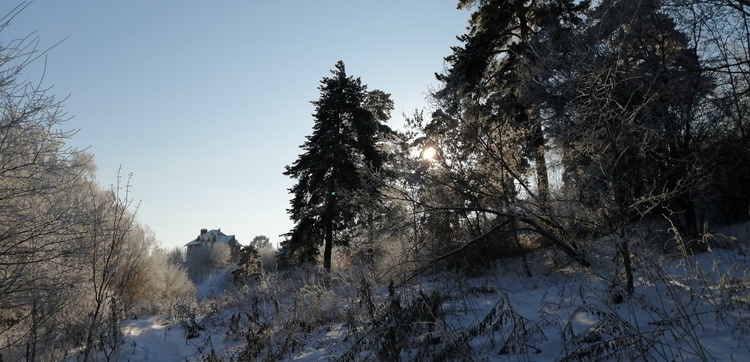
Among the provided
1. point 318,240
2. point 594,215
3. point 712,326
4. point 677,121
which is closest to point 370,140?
point 318,240

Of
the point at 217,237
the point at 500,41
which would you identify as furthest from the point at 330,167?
the point at 217,237

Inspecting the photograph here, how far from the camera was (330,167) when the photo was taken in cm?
2089

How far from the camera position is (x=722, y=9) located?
8305mm

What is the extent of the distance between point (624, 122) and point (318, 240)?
16.5 metres

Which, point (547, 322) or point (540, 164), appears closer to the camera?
point (547, 322)

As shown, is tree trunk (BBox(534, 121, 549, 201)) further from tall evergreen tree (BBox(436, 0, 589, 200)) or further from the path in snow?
the path in snow

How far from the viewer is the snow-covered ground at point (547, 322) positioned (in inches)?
154

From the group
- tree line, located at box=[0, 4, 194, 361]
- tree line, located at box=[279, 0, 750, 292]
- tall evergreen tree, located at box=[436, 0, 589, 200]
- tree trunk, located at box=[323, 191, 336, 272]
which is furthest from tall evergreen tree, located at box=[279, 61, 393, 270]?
tree line, located at box=[0, 4, 194, 361]

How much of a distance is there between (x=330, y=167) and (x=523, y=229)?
14922 mm

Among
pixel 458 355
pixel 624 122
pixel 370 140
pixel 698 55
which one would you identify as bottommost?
pixel 458 355

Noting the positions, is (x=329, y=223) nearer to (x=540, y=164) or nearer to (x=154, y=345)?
(x=154, y=345)

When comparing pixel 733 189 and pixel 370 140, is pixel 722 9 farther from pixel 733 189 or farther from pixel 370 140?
pixel 370 140

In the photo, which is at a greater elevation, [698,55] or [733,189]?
[698,55]

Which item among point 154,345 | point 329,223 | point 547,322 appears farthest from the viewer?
point 329,223
